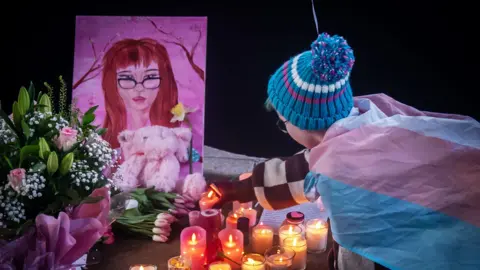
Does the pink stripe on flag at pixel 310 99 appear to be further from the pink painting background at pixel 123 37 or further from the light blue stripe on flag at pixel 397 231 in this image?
the pink painting background at pixel 123 37

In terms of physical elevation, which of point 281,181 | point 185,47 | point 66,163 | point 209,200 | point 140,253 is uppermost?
point 185,47

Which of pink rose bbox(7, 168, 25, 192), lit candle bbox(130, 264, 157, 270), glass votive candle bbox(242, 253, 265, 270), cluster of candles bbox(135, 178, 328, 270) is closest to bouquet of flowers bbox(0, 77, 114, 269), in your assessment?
pink rose bbox(7, 168, 25, 192)

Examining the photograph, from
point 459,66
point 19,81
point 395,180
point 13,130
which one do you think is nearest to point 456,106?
point 459,66

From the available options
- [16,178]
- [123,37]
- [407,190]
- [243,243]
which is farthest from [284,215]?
[16,178]

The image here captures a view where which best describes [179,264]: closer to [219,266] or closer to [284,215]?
[219,266]

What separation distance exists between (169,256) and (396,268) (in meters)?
0.76

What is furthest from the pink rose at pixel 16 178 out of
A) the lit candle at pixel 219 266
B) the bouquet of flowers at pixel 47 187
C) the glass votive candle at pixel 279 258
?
the glass votive candle at pixel 279 258

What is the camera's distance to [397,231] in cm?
107

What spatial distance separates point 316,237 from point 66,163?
34.0 inches

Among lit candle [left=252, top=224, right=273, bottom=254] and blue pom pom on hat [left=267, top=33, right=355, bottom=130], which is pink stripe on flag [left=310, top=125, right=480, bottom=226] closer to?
blue pom pom on hat [left=267, top=33, right=355, bottom=130]

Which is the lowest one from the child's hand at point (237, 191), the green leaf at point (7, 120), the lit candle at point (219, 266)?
the lit candle at point (219, 266)

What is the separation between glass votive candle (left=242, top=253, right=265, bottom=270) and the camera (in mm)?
1421

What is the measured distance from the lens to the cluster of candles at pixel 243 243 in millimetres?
1432

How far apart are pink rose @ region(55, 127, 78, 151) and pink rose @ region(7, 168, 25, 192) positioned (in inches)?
4.5
